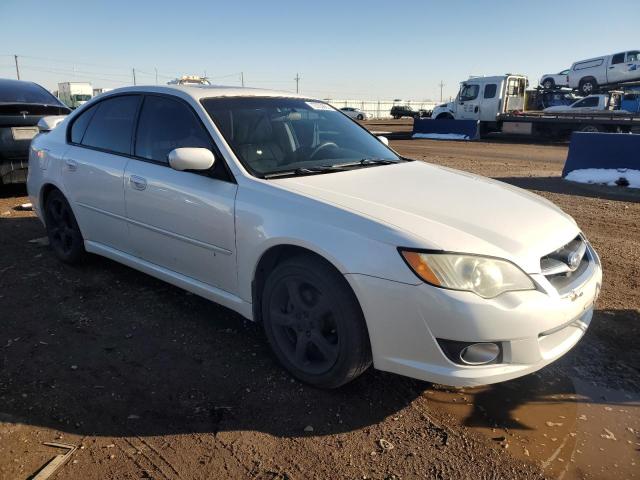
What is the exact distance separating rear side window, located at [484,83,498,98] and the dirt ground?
2127 centimetres

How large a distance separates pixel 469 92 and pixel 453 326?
23980 millimetres

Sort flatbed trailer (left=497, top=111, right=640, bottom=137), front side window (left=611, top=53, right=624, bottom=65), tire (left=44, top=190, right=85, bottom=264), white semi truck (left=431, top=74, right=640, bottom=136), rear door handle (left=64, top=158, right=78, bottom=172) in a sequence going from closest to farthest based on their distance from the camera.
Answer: rear door handle (left=64, top=158, right=78, bottom=172) < tire (left=44, top=190, right=85, bottom=264) < flatbed trailer (left=497, top=111, right=640, bottom=137) < white semi truck (left=431, top=74, right=640, bottom=136) < front side window (left=611, top=53, right=624, bottom=65)

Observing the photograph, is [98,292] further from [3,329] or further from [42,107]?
[42,107]

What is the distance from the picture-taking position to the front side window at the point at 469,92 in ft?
79.0

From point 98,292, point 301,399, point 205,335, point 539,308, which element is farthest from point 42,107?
point 539,308

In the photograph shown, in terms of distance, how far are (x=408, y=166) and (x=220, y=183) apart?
1428mm

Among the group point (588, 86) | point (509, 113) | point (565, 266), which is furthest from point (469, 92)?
point (565, 266)

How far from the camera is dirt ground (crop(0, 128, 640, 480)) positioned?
92.4 inches

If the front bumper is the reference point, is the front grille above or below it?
above

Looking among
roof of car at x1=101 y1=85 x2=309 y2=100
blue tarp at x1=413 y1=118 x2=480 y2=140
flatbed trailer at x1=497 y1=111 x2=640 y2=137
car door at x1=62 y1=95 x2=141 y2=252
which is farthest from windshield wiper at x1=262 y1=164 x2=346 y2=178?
blue tarp at x1=413 y1=118 x2=480 y2=140

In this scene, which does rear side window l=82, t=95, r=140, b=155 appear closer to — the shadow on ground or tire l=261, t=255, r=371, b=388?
tire l=261, t=255, r=371, b=388

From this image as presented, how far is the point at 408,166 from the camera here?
3.82 meters

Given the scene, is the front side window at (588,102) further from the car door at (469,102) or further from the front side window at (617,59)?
the car door at (469,102)

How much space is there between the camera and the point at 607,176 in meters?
9.68
